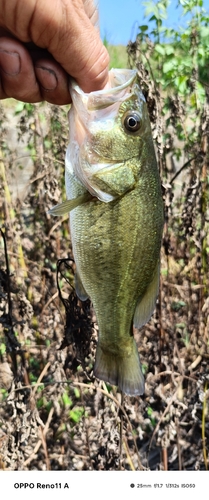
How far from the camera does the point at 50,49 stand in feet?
3.64

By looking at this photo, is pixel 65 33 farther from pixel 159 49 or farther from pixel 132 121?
pixel 159 49

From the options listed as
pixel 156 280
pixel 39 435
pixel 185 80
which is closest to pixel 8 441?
pixel 39 435

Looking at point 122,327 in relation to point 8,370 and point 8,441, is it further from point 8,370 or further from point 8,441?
point 8,370

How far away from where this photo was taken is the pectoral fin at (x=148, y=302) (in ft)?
3.69

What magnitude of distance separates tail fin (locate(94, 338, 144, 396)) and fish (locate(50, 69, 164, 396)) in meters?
0.12

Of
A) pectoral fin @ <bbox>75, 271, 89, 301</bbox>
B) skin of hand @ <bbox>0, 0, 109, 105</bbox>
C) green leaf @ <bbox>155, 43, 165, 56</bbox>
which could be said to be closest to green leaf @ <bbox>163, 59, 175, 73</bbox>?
green leaf @ <bbox>155, 43, 165, 56</bbox>

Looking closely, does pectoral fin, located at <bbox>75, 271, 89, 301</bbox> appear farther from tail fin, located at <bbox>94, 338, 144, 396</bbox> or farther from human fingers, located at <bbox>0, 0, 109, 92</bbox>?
human fingers, located at <bbox>0, 0, 109, 92</bbox>

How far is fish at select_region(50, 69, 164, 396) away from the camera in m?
1.08

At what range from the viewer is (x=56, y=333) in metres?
2.26

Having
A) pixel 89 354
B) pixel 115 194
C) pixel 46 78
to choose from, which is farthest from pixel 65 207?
pixel 89 354

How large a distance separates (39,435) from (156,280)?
1.02m

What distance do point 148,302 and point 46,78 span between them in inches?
22.9

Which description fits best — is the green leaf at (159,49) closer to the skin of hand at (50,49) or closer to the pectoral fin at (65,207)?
the skin of hand at (50,49)

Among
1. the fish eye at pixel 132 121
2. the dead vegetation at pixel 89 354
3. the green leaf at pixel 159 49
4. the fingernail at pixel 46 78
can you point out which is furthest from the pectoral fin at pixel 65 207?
the green leaf at pixel 159 49
